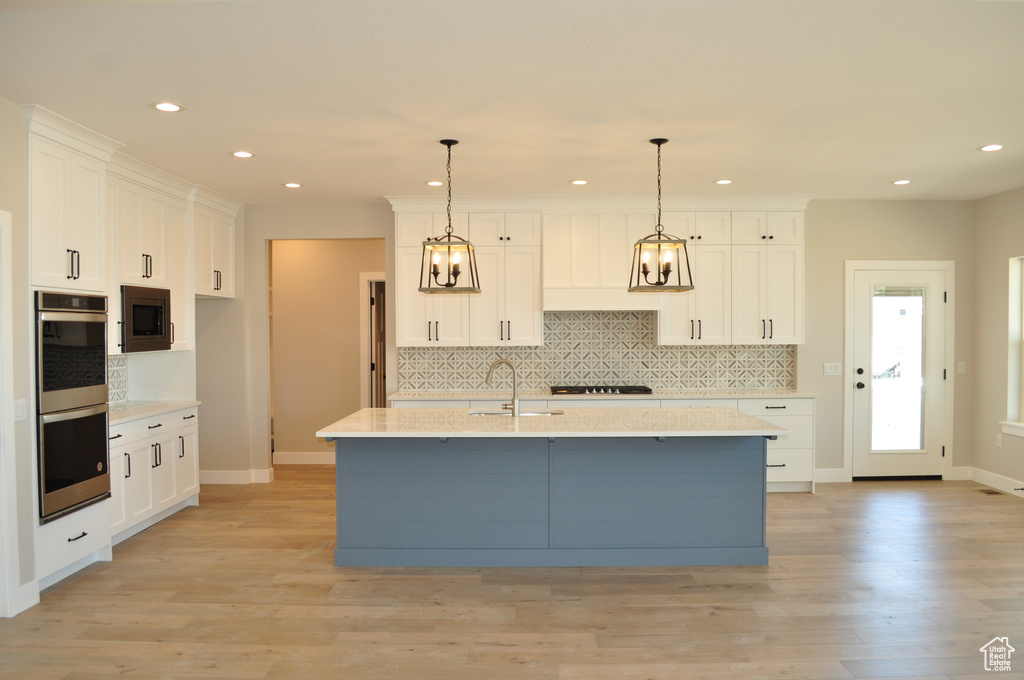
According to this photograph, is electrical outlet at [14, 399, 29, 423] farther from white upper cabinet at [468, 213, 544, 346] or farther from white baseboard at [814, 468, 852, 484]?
white baseboard at [814, 468, 852, 484]

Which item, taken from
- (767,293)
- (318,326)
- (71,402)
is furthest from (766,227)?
(71,402)

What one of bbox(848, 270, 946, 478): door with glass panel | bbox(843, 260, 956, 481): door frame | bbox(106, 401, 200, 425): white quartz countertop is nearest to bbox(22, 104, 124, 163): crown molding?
bbox(106, 401, 200, 425): white quartz countertop

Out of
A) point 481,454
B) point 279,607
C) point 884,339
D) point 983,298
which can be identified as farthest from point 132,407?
point 983,298

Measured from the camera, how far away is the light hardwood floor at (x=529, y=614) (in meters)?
2.91

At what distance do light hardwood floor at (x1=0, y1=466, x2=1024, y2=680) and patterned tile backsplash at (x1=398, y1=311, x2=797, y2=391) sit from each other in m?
1.90

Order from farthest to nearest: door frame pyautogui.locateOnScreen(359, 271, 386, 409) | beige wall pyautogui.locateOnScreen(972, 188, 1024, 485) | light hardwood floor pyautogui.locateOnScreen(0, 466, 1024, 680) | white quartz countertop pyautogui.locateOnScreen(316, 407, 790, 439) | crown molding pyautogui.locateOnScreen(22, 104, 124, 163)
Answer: door frame pyautogui.locateOnScreen(359, 271, 386, 409) → beige wall pyautogui.locateOnScreen(972, 188, 1024, 485) → white quartz countertop pyautogui.locateOnScreen(316, 407, 790, 439) → crown molding pyautogui.locateOnScreen(22, 104, 124, 163) → light hardwood floor pyautogui.locateOnScreen(0, 466, 1024, 680)

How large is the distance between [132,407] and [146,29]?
350 cm

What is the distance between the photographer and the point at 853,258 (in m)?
6.36

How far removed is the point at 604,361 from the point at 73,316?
4277 millimetres

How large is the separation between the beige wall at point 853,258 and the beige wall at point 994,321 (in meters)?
0.10

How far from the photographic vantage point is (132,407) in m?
5.27

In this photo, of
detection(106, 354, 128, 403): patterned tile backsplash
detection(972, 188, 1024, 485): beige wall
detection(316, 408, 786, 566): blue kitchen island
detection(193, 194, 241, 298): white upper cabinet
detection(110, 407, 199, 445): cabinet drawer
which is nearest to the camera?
detection(316, 408, 786, 566): blue kitchen island

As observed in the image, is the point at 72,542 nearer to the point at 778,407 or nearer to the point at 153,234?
the point at 153,234

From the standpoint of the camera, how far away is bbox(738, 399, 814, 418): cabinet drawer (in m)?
5.99
